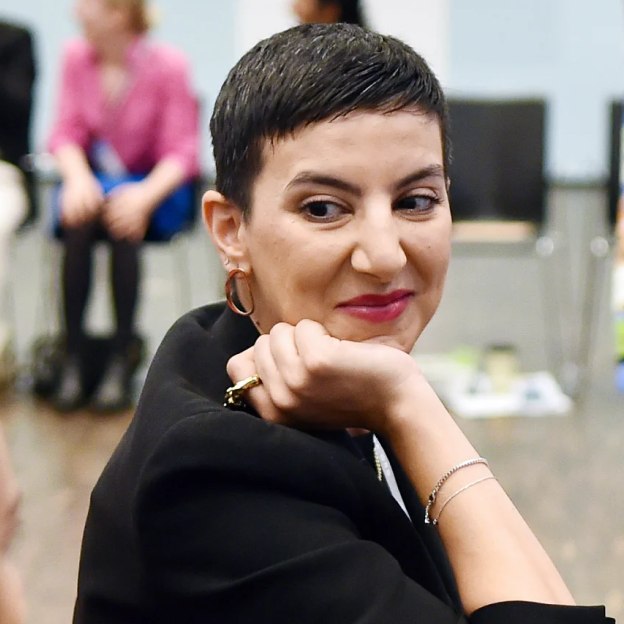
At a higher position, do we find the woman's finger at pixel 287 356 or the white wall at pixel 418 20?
the woman's finger at pixel 287 356

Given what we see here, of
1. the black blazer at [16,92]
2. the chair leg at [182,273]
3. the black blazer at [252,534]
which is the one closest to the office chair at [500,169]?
the chair leg at [182,273]

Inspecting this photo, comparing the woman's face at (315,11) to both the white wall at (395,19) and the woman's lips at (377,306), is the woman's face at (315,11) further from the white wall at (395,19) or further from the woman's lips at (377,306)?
the white wall at (395,19)

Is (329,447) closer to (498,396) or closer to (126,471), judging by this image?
(126,471)

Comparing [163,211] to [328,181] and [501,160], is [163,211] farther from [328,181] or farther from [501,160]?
[328,181]

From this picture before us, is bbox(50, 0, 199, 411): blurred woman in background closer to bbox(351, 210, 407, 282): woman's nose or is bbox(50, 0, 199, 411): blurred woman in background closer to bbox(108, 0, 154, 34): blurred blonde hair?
bbox(108, 0, 154, 34): blurred blonde hair

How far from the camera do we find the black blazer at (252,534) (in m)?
0.87

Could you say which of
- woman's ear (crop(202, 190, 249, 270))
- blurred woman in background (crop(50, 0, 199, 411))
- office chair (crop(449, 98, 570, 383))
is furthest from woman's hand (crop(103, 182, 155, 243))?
woman's ear (crop(202, 190, 249, 270))

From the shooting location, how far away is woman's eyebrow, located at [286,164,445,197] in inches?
38.4

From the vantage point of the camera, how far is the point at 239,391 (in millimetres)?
996

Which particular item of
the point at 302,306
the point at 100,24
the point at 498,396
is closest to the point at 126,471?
the point at 302,306

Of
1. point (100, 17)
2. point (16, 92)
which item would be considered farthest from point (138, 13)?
point (16, 92)

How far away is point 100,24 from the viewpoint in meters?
3.99

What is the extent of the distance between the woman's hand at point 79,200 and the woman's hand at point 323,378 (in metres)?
3.02

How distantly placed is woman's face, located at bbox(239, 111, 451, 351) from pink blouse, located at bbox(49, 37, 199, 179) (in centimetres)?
308
